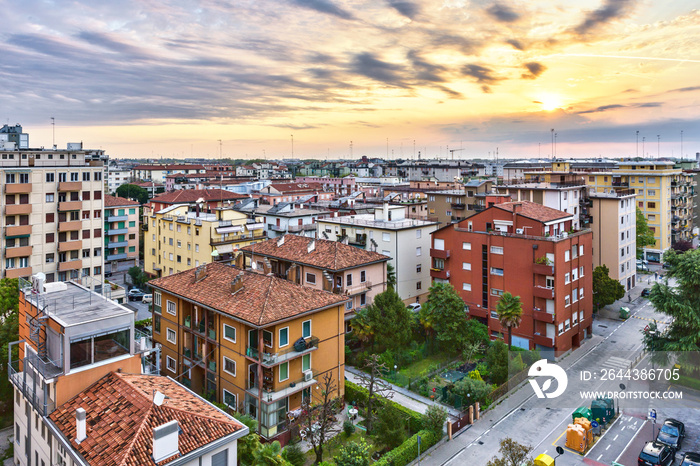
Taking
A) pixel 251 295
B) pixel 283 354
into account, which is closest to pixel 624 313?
pixel 283 354

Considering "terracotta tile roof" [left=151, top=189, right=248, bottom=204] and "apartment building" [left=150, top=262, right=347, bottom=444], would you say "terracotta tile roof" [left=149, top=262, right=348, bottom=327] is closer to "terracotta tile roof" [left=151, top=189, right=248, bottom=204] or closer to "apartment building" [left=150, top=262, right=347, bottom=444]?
"apartment building" [left=150, top=262, right=347, bottom=444]

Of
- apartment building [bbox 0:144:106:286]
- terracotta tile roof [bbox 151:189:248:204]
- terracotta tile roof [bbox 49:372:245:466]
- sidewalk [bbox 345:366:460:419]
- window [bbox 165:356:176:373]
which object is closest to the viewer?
terracotta tile roof [bbox 49:372:245:466]

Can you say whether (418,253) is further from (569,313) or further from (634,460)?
(634,460)

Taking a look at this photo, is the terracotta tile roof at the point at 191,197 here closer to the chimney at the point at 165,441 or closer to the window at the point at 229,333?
the window at the point at 229,333

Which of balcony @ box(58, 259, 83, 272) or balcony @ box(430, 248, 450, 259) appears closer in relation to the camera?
balcony @ box(430, 248, 450, 259)

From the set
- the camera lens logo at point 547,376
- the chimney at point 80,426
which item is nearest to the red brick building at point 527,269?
the camera lens logo at point 547,376

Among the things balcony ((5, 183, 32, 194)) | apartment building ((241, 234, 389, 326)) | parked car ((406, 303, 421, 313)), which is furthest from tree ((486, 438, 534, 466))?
balcony ((5, 183, 32, 194))

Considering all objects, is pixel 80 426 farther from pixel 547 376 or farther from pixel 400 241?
pixel 400 241
